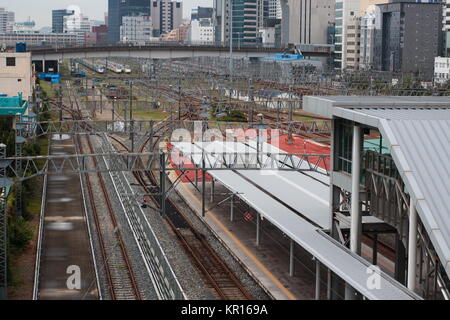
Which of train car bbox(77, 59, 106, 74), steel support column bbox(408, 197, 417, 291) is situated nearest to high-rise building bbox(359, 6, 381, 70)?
train car bbox(77, 59, 106, 74)

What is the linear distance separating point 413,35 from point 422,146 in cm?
6674

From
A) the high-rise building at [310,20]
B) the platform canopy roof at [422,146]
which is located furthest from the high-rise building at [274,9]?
the platform canopy roof at [422,146]

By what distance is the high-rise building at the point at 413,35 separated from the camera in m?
76.9

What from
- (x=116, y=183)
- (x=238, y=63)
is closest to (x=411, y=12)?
(x=238, y=63)

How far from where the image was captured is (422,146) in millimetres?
13078

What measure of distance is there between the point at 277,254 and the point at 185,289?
3.41 metres

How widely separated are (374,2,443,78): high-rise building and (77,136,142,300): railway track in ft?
180

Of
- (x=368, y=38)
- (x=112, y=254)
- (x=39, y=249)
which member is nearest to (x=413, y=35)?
(x=368, y=38)

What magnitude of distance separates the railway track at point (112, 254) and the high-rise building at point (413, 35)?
180 ft

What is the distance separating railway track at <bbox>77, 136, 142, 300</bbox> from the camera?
1655cm

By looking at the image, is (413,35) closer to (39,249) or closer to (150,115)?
(150,115)

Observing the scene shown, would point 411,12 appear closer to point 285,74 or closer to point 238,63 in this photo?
point 285,74

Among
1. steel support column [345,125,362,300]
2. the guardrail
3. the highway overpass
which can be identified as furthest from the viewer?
the highway overpass

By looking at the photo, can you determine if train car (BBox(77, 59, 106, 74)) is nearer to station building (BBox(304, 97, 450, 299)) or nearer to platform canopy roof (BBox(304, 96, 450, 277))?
station building (BBox(304, 97, 450, 299))
